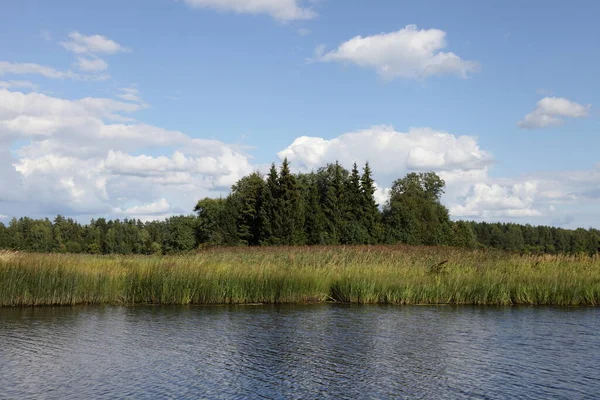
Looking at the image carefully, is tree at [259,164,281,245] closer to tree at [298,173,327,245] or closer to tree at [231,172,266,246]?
tree at [231,172,266,246]

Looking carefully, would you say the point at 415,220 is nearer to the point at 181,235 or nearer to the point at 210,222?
the point at 210,222

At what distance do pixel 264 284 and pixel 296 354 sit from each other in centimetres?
872

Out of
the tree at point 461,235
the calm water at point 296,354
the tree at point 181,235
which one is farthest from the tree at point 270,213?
the calm water at point 296,354

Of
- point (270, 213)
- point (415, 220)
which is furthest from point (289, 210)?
point (415, 220)

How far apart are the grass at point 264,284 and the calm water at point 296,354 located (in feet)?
5.66

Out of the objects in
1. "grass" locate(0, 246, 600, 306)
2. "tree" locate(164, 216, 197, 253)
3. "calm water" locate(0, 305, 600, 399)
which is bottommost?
"calm water" locate(0, 305, 600, 399)

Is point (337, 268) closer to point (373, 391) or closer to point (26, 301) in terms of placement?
point (26, 301)

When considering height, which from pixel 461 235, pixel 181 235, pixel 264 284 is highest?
pixel 461 235

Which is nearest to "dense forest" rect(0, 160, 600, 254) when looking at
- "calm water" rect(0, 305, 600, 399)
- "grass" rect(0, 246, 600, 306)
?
"grass" rect(0, 246, 600, 306)

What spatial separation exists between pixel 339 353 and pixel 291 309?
6741mm

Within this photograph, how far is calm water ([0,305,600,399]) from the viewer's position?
29.9 ft

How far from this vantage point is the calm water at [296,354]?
9.12 meters

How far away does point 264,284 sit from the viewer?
20219mm

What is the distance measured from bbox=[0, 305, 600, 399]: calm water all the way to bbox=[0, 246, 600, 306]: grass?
1726 mm
